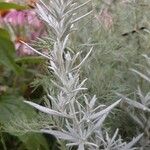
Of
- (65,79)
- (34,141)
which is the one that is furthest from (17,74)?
(65,79)

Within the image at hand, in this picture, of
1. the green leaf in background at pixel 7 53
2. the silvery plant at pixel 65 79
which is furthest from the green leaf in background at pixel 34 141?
the silvery plant at pixel 65 79

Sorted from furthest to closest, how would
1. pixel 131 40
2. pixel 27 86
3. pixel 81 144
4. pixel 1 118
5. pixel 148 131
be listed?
pixel 27 86
pixel 1 118
pixel 131 40
pixel 148 131
pixel 81 144

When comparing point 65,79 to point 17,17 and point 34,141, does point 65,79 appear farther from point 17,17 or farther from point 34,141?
point 17,17

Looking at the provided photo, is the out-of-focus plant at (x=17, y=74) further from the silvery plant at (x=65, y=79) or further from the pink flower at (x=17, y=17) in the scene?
the silvery plant at (x=65, y=79)

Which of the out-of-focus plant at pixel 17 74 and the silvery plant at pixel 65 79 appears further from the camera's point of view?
the out-of-focus plant at pixel 17 74

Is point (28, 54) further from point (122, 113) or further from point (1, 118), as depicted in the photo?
point (122, 113)

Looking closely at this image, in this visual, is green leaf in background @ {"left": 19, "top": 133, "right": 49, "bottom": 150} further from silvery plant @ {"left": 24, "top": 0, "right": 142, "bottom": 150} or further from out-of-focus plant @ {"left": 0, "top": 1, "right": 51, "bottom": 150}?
→ silvery plant @ {"left": 24, "top": 0, "right": 142, "bottom": 150}

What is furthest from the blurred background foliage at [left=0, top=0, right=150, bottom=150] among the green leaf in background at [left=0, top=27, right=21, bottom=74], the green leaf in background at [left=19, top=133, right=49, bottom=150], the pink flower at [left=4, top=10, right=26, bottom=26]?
the pink flower at [left=4, top=10, right=26, bottom=26]

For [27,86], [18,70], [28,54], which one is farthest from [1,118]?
[28,54]
